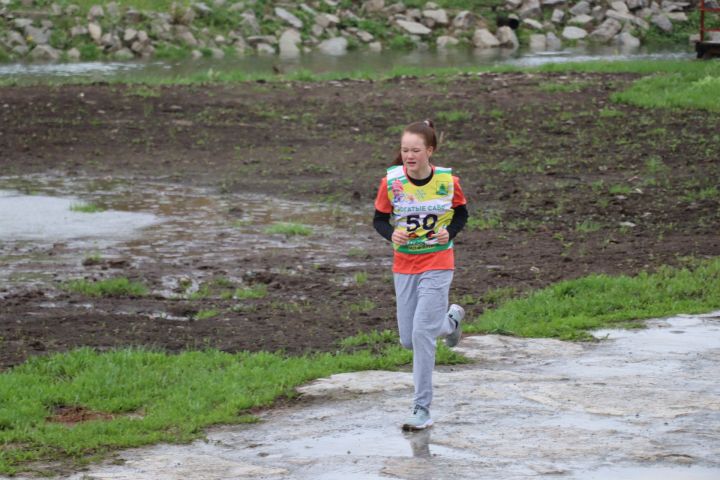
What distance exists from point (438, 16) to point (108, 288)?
31555 millimetres

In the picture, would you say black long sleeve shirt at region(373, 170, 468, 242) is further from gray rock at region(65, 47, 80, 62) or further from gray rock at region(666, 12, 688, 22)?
gray rock at region(666, 12, 688, 22)

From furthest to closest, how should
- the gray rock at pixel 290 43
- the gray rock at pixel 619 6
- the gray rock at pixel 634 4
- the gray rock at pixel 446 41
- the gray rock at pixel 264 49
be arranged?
the gray rock at pixel 634 4
the gray rock at pixel 619 6
the gray rock at pixel 446 41
the gray rock at pixel 264 49
the gray rock at pixel 290 43

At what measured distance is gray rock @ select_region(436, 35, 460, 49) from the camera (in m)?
39.7

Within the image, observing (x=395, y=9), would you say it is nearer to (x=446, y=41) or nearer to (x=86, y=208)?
(x=446, y=41)

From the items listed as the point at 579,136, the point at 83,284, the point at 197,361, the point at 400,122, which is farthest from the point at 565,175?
the point at 197,361

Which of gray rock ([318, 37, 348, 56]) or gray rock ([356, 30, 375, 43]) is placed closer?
gray rock ([318, 37, 348, 56])

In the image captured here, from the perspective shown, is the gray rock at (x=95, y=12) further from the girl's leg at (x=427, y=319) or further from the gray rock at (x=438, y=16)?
the girl's leg at (x=427, y=319)

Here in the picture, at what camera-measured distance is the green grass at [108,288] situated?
1125cm

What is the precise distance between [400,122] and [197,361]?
12013 millimetres

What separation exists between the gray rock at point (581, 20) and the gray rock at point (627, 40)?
160cm

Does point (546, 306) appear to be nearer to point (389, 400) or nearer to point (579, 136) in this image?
point (389, 400)

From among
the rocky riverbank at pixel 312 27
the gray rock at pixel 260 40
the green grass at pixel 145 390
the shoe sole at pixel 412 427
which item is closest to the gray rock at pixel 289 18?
the rocky riverbank at pixel 312 27

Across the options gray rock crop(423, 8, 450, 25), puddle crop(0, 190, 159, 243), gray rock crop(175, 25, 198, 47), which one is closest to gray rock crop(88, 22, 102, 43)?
gray rock crop(175, 25, 198, 47)

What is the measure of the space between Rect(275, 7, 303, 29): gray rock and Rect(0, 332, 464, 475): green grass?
99.2 feet
